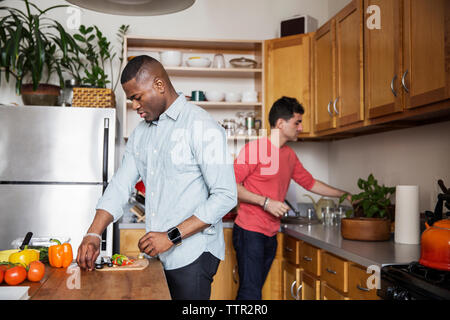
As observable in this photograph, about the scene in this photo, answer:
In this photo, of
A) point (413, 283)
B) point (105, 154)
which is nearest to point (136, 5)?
point (413, 283)

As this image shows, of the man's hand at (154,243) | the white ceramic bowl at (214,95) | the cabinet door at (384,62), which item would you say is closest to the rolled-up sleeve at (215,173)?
the man's hand at (154,243)

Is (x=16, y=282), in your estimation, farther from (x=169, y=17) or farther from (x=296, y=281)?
(x=169, y=17)

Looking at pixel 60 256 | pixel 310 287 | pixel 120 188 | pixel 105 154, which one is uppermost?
pixel 105 154

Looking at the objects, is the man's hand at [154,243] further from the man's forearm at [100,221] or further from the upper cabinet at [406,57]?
the upper cabinet at [406,57]

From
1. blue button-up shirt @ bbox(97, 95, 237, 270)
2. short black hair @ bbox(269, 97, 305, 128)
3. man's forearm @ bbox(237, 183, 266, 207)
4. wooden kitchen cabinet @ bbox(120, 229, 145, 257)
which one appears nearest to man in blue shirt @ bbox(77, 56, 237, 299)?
blue button-up shirt @ bbox(97, 95, 237, 270)

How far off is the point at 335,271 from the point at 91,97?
2.06 m

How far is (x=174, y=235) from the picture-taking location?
149cm

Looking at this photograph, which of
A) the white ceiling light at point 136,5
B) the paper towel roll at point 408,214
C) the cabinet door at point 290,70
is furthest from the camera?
the cabinet door at point 290,70

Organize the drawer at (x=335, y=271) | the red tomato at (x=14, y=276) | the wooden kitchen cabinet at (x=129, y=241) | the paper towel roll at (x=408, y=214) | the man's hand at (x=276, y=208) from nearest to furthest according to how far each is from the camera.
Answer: the red tomato at (x=14, y=276) < the drawer at (x=335, y=271) < the paper towel roll at (x=408, y=214) < the man's hand at (x=276, y=208) < the wooden kitchen cabinet at (x=129, y=241)

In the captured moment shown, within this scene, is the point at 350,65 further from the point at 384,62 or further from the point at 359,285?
the point at 359,285

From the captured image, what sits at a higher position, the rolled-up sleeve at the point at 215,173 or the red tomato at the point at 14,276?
the rolled-up sleeve at the point at 215,173

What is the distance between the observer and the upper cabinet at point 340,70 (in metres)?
2.62

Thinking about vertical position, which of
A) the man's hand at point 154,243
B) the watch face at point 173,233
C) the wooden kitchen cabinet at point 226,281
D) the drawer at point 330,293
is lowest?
the wooden kitchen cabinet at point 226,281
